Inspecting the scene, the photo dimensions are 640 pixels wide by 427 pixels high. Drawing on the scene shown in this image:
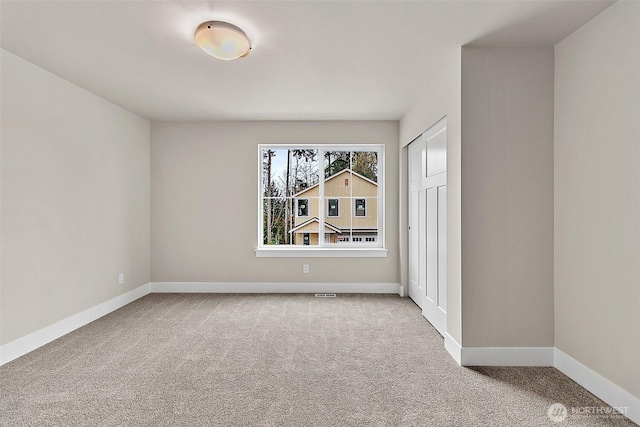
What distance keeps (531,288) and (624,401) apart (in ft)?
2.83

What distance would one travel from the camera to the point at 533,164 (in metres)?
2.79

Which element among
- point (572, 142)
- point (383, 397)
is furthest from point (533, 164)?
point (383, 397)

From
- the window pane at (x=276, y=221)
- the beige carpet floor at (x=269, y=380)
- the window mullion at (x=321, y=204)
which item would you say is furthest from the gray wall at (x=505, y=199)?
the window pane at (x=276, y=221)

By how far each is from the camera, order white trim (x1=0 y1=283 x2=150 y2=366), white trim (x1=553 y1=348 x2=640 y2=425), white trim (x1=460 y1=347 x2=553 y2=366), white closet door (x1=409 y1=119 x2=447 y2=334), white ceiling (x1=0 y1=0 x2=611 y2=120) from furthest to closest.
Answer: white closet door (x1=409 y1=119 x2=447 y2=334) < white trim (x1=0 y1=283 x2=150 y2=366) < white trim (x1=460 y1=347 x2=553 y2=366) < white ceiling (x1=0 y1=0 x2=611 y2=120) < white trim (x1=553 y1=348 x2=640 y2=425)

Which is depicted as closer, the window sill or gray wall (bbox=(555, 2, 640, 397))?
gray wall (bbox=(555, 2, 640, 397))

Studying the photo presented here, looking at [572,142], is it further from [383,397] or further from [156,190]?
[156,190]

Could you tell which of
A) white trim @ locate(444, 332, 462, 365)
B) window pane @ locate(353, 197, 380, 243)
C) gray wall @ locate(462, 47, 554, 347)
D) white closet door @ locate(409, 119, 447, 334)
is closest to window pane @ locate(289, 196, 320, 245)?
window pane @ locate(353, 197, 380, 243)

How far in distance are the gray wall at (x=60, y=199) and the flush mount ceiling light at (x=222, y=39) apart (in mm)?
1738

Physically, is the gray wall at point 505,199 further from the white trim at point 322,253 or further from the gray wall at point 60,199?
the gray wall at point 60,199

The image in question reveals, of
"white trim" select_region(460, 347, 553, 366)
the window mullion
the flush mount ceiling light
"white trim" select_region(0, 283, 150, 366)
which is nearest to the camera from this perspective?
the flush mount ceiling light

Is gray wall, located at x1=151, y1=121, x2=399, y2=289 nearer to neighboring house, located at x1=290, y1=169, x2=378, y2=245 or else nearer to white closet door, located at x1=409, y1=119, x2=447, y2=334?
neighboring house, located at x1=290, y1=169, x2=378, y2=245

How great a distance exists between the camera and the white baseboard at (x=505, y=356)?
9.14 feet

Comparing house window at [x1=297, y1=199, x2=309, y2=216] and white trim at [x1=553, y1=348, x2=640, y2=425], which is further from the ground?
house window at [x1=297, y1=199, x2=309, y2=216]

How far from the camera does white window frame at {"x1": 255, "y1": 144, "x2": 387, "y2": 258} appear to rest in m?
5.14
